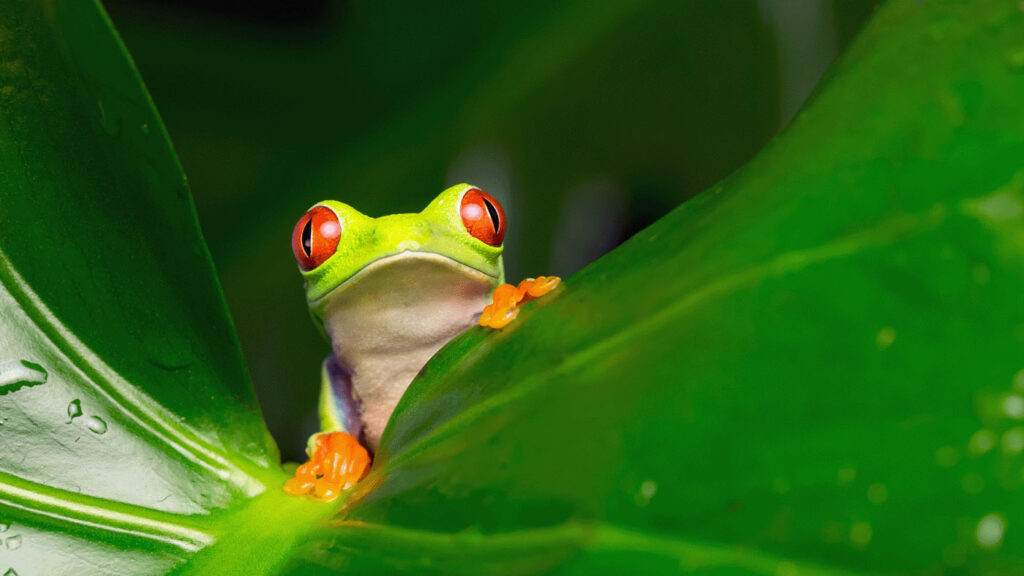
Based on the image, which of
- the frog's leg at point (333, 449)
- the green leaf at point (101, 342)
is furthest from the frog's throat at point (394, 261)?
the green leaf at point (101, 342)

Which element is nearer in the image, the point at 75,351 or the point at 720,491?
the point at 720,491

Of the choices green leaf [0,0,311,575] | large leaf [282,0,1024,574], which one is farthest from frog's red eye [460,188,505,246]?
large leaf [282,0,1024,574]

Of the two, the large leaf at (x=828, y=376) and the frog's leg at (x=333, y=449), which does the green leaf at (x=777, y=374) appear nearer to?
the large leaf at (x=828, y=376)

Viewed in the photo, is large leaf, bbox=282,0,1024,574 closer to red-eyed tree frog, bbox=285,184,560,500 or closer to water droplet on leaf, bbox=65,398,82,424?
water droplet on leaf, bbox=65,398,82,424

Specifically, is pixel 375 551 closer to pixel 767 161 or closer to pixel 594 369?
pixel 594 369

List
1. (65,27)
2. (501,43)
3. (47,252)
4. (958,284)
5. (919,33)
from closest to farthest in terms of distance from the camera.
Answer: (958,284) < (919,33) < (65,27) < (47,252) < (501,43)

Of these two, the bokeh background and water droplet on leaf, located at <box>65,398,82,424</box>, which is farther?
the bokeh background

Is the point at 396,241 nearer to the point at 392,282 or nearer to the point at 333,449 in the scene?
the point at 392,282

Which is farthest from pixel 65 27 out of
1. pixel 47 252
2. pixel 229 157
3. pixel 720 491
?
pixel 229 157
